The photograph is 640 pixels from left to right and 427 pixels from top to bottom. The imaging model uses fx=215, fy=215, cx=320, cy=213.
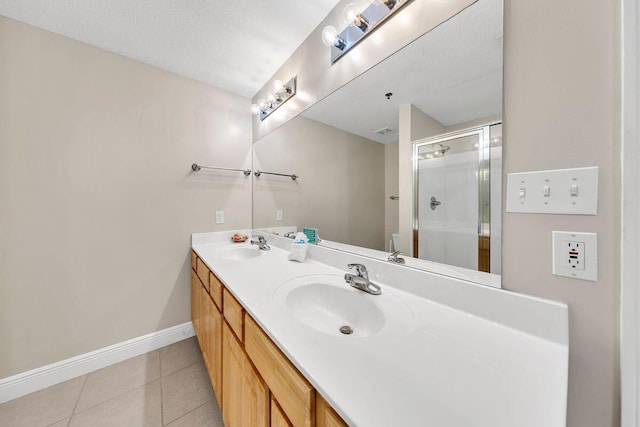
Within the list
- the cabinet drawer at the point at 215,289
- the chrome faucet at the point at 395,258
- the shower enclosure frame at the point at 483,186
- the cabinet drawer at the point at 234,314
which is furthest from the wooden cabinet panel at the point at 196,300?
the shower enclosure frame at the point at 483,186

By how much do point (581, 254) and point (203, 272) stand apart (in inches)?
68.8

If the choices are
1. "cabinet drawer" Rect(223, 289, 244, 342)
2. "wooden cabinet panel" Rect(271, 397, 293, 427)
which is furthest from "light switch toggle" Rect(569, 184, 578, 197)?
"cabinet drawer" Rect(223, 289, 244, 342)

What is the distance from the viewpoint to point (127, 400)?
1.28m

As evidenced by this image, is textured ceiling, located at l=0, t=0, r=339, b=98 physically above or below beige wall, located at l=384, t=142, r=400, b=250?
above

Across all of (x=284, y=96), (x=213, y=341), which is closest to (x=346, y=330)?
(x=213, y=341)

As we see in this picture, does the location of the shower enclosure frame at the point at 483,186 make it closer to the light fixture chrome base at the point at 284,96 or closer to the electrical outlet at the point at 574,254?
the electrical outlet at the point at 574,254

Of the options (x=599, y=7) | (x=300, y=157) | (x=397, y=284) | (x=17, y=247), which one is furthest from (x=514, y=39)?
(x=17, y=247)

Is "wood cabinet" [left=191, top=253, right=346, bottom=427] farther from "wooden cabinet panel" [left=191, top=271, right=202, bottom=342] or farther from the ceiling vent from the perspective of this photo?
the ceiling vent

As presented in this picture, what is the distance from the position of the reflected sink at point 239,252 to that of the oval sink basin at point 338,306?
853 mm

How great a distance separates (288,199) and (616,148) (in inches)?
63.8

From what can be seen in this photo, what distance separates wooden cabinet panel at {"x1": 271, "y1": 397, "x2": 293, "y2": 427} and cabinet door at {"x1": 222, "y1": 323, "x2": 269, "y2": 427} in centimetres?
4

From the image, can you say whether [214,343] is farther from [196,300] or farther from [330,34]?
[330,34]

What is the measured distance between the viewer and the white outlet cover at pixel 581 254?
1.69 feet

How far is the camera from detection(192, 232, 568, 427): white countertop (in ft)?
1.22
